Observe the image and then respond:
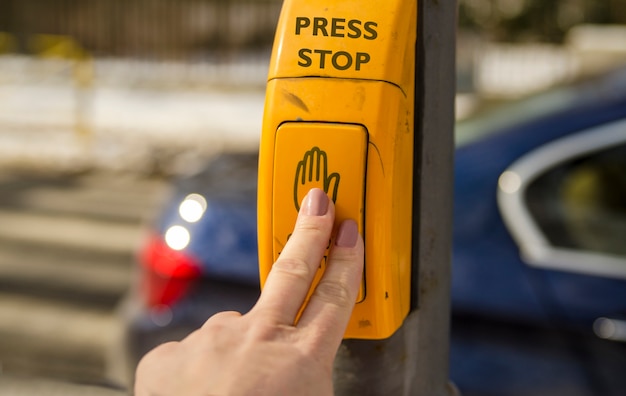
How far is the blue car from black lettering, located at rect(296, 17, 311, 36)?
1363 mm

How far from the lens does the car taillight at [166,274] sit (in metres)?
2.72

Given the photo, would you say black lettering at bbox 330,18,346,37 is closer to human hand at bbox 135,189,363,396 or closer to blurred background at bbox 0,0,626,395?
human hand at bbox 135,189,363,396

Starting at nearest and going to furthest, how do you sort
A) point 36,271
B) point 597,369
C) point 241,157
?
point 597,369 → point 241,157 → point 36,271

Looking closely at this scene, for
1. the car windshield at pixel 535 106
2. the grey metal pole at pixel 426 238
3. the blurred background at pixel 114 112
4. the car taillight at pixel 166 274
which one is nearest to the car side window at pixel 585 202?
the car windshield at pixel 535 106

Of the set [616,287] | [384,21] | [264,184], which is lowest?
[616,287]

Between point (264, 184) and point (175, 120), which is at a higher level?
point (264, 184)

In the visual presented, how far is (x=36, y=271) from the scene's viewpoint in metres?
5.67

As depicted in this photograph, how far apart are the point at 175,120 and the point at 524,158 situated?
10129mm

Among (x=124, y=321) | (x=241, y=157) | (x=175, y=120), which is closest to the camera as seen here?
(x=124, y=321)

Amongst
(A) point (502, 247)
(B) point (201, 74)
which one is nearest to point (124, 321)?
(A) point (502, 247)

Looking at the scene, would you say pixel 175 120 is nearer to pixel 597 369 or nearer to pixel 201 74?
pixel 201 74

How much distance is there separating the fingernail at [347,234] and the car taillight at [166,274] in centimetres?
154

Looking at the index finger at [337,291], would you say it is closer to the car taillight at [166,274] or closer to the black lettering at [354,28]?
the black lettering at [354,28]

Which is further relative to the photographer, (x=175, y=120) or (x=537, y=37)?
(x=537, y=37)
